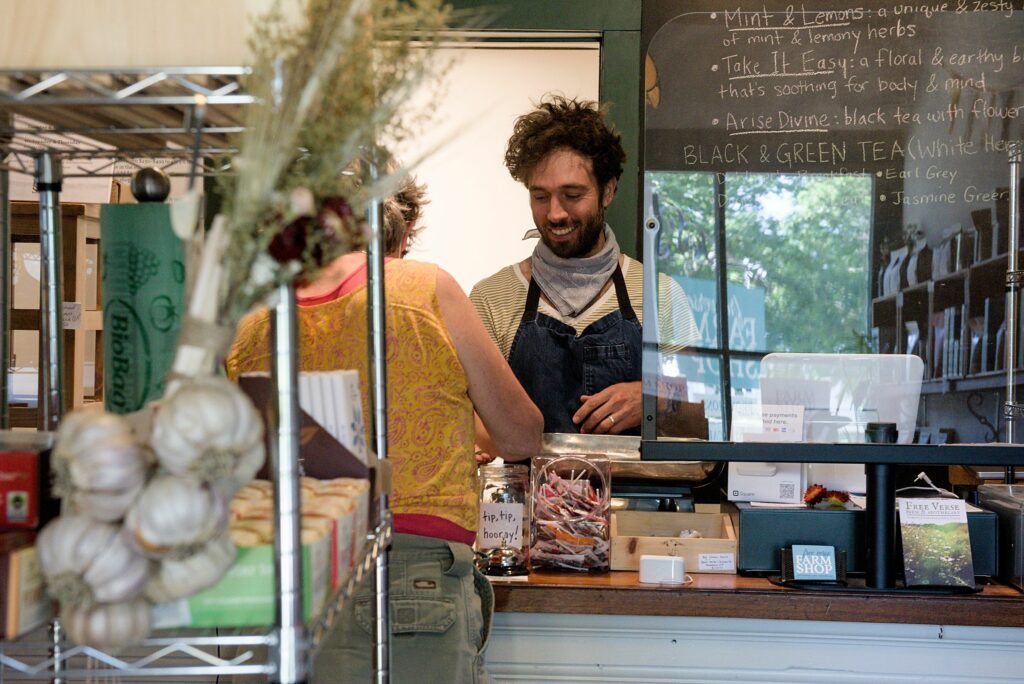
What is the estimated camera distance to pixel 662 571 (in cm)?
229

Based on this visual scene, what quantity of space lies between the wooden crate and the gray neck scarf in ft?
4.12

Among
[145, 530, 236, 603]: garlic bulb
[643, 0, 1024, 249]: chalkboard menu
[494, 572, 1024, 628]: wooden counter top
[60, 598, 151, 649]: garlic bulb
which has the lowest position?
[494, 572, 1024, 628]: wooden counter top

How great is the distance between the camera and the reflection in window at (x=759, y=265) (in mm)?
2369

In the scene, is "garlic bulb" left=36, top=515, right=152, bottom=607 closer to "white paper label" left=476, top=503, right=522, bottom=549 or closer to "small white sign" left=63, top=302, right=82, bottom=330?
"white paper label" left=476, top=503, right=522, bottom=549

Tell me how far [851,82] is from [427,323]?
113cm

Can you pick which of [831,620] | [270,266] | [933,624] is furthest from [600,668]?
[270,266]

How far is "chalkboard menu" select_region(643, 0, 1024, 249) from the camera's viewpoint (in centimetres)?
238

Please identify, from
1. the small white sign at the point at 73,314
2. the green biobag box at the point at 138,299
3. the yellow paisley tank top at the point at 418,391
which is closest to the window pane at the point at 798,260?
the yellow paisley tank top at the point at 418,391

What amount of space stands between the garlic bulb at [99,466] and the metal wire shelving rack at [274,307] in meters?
0.11

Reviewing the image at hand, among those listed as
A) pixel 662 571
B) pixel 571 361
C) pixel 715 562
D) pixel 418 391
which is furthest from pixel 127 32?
pixel 571 361

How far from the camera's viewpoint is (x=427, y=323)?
1906 mm

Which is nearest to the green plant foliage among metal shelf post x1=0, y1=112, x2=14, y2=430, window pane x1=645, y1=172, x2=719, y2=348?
window pane x1=645, y1=172, x2=719, y2=348

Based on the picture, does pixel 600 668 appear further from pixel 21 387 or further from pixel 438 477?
pixel 21 387

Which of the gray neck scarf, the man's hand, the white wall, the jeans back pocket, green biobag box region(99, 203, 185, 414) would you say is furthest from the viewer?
the white wall
